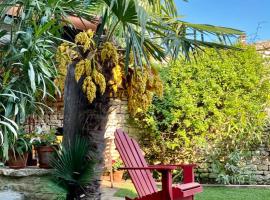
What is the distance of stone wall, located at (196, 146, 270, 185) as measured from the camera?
827 centimetres

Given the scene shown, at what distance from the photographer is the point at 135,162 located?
17.0ft

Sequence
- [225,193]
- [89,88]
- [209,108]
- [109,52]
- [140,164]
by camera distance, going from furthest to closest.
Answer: [209,108]
[225,193]
[140,164]
[109,52]
[89,88]

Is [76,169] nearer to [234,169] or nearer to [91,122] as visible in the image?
[91,122]

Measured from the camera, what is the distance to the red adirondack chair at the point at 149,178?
4.05 m

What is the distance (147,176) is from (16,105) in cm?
220

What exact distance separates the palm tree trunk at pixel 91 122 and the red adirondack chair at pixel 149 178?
0.42 m

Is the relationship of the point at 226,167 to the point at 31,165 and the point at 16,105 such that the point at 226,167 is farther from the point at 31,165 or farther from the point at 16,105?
the point at 16,105

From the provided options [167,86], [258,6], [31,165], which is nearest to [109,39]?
[31,165]

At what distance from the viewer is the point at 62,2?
4.34 m

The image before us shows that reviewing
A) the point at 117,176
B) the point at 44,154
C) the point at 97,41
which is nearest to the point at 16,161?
the point at 44,154

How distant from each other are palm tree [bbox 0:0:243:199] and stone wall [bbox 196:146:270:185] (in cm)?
461

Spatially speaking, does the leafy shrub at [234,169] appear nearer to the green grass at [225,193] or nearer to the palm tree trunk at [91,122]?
the green grass at [225,193]

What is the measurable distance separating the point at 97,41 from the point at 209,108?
465cm

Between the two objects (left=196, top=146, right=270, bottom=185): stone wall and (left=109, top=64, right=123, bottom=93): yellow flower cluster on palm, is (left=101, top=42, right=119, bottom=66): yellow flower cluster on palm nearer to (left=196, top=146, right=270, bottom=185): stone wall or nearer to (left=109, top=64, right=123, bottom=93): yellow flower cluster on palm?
(left=109, top=64, right=123, bottom=93): yellow flower cluster on palm
